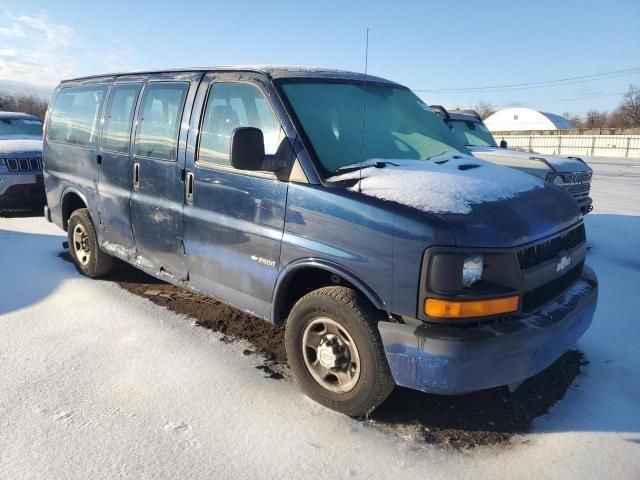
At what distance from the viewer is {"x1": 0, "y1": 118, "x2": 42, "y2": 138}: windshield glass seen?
984 cm

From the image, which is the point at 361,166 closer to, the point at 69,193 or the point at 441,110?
the point at 69,193

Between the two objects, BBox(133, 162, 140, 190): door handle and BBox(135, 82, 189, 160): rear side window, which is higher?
BBox(135, 82, 189, 160): rear side window

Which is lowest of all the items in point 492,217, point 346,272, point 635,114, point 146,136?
point 346,272

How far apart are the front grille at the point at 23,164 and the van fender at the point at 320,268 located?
7.28 metres

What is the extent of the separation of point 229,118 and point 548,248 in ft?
7.41

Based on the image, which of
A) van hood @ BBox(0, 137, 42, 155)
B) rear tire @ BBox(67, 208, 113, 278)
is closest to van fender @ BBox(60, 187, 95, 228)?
rear tire @ BBox(67, 208, 113, 278)

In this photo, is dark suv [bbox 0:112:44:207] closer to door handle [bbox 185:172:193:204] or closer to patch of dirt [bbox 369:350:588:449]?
door handle [bbox 185:172:193:204]

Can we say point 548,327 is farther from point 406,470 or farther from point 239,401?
point 239,401

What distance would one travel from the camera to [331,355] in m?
2.96

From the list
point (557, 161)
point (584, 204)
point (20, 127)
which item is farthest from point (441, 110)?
point (20, 127)

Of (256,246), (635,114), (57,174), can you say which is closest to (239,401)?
(256,246)

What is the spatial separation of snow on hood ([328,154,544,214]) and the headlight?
0.84 ft

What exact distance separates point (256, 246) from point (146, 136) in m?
1.62

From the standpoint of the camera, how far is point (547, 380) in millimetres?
3430
